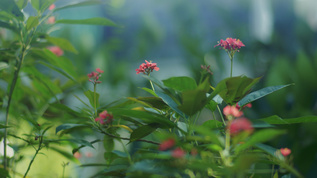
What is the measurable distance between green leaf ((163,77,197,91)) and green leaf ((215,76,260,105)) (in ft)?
0.11

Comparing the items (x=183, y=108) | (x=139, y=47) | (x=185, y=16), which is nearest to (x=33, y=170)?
(x=183, y=108)

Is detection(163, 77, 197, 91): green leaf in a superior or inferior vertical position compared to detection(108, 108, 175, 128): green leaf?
superior

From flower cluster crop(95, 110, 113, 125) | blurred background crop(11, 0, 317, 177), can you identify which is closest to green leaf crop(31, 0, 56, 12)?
flower cluster crop(95, 110, 113, 125)

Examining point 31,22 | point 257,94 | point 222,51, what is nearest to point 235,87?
point 257,94

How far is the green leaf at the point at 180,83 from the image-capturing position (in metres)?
0.41

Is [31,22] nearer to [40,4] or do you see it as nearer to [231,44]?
[40,4]

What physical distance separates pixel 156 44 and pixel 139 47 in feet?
0.69

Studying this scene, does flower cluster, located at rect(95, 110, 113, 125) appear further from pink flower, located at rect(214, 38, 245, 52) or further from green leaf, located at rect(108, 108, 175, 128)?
pink flower, located at rect(214, 38, 245, 52)

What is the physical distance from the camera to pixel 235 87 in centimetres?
41

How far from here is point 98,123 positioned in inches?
18.8

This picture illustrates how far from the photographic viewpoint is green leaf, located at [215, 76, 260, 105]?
40 cm

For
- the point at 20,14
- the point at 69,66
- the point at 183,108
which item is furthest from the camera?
the point at 69,66

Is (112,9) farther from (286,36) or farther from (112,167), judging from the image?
(112,167)

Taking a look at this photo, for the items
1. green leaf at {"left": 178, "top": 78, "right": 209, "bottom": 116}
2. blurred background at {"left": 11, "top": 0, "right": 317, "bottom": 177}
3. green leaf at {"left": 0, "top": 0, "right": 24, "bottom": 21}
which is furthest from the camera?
blurred background at {"left": 11, "top": 0, "right": 317, "bottom": 177}
